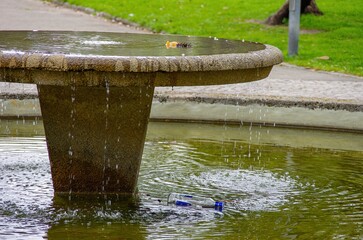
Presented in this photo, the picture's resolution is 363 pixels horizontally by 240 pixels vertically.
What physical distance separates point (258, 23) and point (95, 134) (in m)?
11.5

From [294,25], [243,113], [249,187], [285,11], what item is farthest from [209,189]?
[285,11]

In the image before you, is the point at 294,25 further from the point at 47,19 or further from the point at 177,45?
the point at 177,45

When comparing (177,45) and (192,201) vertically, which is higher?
(177,45)

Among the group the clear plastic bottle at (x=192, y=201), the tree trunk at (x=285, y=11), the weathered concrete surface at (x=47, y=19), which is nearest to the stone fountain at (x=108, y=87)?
the clear plastic bottle at (x=192, y=201)

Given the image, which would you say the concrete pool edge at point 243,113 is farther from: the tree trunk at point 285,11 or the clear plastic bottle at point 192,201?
the tree trunk at point 285,11

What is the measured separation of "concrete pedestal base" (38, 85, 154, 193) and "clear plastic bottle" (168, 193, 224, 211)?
422 millimetres

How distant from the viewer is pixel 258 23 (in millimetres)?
17734

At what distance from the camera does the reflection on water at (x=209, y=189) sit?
5.78 meters

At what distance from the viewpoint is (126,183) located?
666 centimetres

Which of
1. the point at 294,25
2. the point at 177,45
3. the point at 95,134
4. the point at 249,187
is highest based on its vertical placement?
the point at 177,45

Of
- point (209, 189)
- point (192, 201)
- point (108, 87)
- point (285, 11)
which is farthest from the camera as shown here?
point (285, 11)

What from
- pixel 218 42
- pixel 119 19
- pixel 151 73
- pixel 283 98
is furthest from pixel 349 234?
pixel 119 19

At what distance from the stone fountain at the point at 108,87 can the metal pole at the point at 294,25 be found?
22.5 feet

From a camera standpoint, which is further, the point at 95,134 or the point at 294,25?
the point at 294,25
